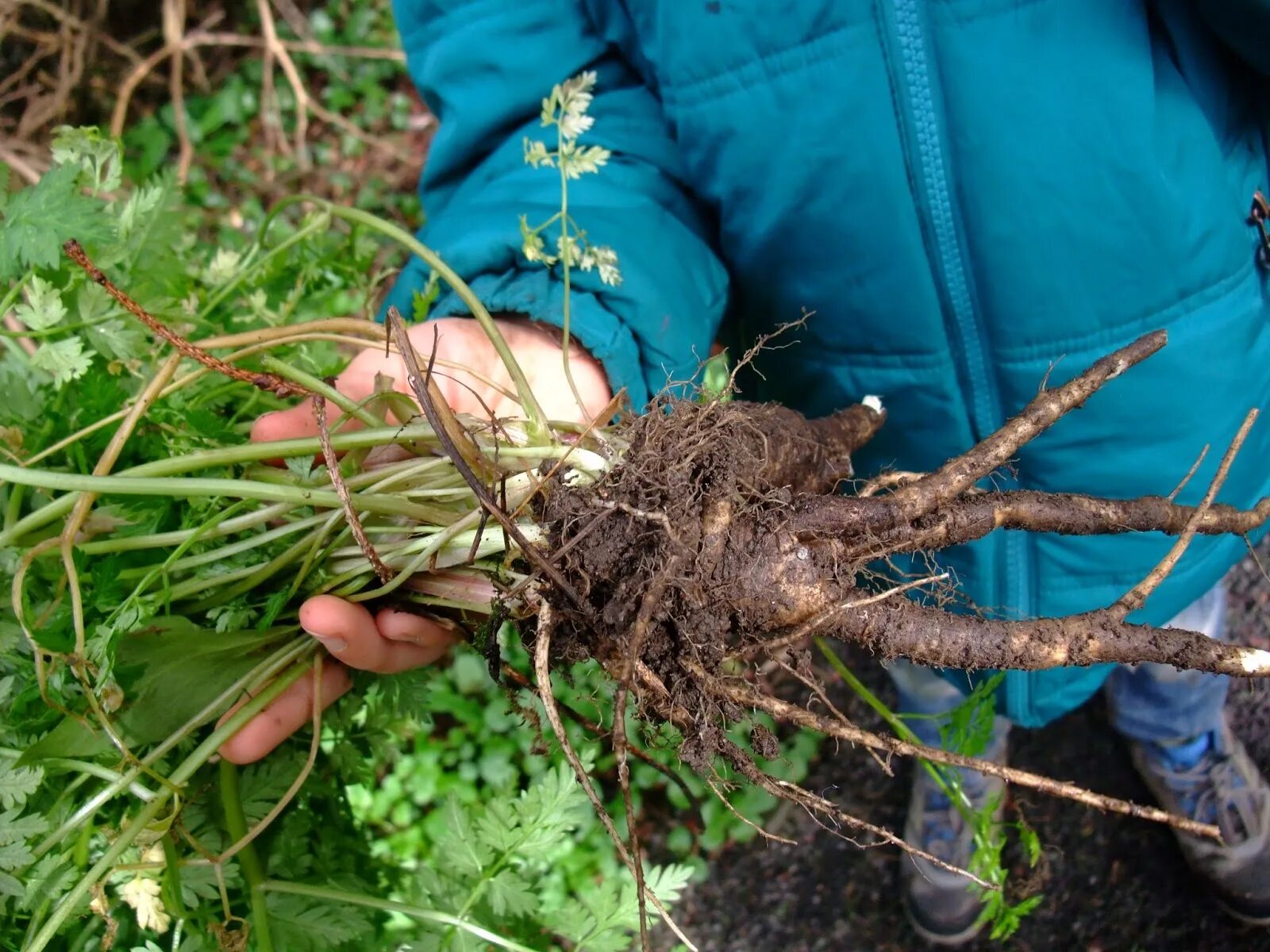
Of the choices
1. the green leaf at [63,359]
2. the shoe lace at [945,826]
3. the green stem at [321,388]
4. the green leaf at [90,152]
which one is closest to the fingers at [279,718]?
the green stem at [321,388]

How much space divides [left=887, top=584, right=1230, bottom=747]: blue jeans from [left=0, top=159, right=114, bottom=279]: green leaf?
2.00 meters

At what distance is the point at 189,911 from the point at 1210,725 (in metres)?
2.50

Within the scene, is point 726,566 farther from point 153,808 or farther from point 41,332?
point 41,332

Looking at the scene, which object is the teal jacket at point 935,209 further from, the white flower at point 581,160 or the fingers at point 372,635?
the fingers at point 372,635

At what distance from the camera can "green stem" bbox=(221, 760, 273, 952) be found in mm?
1420

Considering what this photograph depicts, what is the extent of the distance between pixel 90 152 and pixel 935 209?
4.98ft

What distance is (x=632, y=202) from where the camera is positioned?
1.74 meters

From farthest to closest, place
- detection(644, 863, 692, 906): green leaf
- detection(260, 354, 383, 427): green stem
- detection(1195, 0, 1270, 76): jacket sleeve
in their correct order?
detection(644, 863, 692, 906): green leaf
detection(260, 354, 383, 427): green stem
detection(1195, 0, 1270, 76): jacket sleeve

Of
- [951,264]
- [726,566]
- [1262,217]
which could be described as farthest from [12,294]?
[1262,217]

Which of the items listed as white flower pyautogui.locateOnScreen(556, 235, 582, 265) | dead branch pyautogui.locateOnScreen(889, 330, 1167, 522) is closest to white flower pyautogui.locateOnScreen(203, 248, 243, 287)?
white flower pyautogui.locateOnScreen(556, 235, 582, 265)

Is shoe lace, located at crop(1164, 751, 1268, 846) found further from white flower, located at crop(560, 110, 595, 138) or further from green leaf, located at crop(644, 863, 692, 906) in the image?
white flower, located at crop(560, 110, 595, 138)

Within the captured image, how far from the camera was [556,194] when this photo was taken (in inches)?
67.1

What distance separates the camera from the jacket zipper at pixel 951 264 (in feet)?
4.72

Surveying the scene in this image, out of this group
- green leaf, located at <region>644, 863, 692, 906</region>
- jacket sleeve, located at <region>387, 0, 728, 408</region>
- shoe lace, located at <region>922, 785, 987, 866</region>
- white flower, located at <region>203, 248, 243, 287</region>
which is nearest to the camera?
green leaf, located at <region>644, 863, 692, 906</region>
